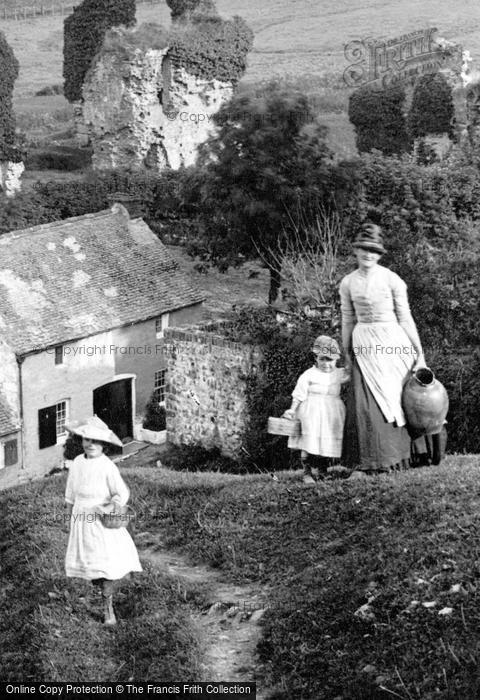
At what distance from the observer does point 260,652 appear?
13.2 meters

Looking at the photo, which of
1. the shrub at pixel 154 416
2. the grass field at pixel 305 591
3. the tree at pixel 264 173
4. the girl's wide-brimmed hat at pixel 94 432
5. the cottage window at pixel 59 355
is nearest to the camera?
the grass field at pixel 305 591

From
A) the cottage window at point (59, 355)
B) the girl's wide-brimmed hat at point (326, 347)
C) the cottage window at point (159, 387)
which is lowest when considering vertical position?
the cottage window at point (159, 387)

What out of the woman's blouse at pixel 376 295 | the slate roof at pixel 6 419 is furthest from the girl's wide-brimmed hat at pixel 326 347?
the slate roof at pixel 6 419

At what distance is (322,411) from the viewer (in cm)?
1623

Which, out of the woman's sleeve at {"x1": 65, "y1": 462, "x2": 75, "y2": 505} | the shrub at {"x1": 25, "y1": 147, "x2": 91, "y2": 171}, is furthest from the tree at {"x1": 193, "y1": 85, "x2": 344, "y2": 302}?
the woman's sleeve at {"x1": 65, "y1": 462, "x2": 75, "y2": 505}

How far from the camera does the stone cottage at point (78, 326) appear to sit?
3331cm

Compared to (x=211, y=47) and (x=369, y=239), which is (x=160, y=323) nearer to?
(x=369, y=239)

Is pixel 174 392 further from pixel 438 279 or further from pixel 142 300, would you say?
pixel 142 300

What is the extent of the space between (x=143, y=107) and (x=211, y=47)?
12.7 feet

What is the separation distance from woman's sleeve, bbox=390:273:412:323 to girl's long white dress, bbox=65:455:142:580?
4335 mm

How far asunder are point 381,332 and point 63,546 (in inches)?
190

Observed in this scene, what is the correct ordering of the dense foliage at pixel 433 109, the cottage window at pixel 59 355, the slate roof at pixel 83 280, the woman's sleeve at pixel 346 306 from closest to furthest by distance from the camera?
the woman's sleeve at pixel 346 306
the cottage window at pixel 59 355
the slate roof at pixel 83 280
the dense foliage at pixel 433 109

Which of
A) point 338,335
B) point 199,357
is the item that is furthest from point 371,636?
point 199,357

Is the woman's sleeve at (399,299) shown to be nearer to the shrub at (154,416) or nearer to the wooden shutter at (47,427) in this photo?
the wooden shutter at (47,427)
